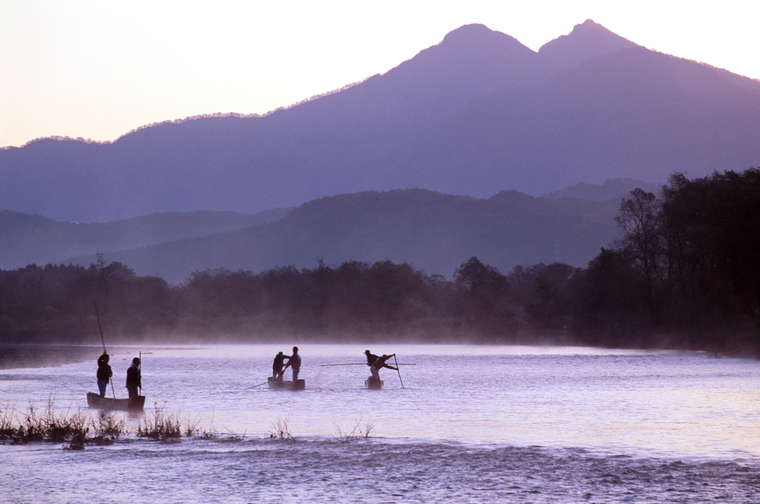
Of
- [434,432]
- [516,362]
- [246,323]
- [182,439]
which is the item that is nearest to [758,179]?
[516,362]

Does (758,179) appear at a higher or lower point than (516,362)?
higher

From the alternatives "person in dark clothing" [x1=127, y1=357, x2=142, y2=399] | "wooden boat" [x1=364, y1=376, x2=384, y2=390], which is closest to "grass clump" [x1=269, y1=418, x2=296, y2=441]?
"person in dark clothing" [x1=127, y1=357, x2=142, y2=399]

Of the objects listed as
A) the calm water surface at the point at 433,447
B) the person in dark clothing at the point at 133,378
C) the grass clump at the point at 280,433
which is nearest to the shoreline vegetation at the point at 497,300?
the calm water surface at the point at 433,447

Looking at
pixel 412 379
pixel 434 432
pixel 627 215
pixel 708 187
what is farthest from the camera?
pixel 627 215

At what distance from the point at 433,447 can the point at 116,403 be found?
17.4 metres

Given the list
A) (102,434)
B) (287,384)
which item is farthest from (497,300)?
(102,434)

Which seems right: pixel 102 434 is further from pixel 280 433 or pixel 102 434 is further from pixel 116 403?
pixel 116 403

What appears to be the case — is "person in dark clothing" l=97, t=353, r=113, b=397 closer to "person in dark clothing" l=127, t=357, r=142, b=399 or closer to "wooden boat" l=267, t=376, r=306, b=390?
"person in dark clothing" l=127, t=357, r=142, b=399

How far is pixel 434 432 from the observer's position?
35.3m

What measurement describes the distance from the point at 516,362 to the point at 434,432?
59.3 meters

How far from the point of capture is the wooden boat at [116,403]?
42.5 m

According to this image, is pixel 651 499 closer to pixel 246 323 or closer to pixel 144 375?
pixel 144 375

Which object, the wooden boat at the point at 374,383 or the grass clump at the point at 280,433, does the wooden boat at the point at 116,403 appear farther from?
the wooden boat at the point at 374,383

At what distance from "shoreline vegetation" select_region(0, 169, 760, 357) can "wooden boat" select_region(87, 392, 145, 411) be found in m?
54.7
